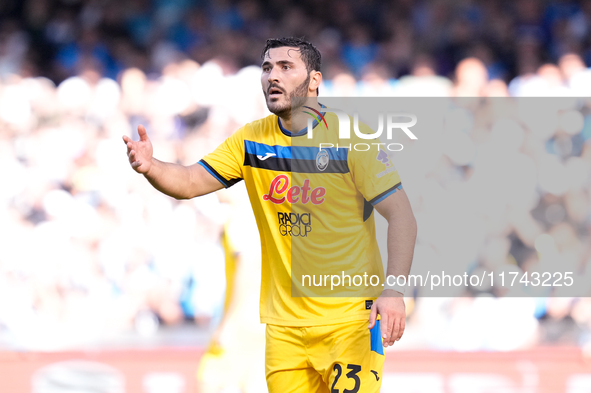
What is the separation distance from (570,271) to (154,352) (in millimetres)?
3957

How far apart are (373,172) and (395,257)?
332mm

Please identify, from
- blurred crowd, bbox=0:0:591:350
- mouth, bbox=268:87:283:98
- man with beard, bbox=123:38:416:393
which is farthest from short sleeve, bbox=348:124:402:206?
blurred crowd, bbox=0:0:591:350

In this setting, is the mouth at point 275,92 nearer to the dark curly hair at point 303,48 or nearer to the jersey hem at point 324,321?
the dark curly hair at point 303,48

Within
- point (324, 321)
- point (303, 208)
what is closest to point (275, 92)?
point (303, 208)

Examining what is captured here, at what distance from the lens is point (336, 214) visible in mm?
2594

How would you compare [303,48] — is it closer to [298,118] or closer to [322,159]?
[298,118]

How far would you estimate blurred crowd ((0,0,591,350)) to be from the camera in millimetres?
6191

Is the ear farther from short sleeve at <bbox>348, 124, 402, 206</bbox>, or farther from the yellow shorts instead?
the yellow shorts

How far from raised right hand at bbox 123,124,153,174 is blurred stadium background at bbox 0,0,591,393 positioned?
11.6 ft

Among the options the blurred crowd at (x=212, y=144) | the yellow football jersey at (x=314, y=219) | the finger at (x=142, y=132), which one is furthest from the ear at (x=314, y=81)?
the blurred crowd at (x=212, y=144)

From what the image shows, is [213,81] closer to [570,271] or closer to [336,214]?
[570,271]

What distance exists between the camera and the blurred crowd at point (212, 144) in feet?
20.3

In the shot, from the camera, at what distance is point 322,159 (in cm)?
259

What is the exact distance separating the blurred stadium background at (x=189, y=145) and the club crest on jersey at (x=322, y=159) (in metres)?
3.20
